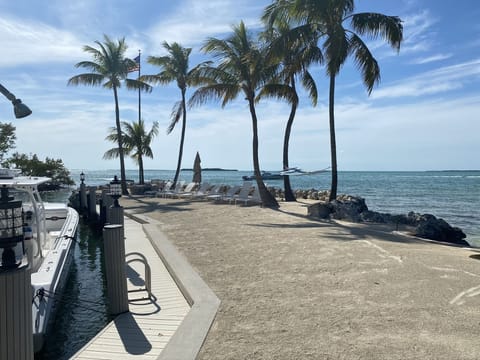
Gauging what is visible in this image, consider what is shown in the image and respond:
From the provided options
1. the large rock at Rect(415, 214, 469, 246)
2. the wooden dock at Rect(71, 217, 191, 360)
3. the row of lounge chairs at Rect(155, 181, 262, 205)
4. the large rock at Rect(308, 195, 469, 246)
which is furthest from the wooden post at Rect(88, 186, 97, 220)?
the large rock at Rect(415, 214, 469, 246)

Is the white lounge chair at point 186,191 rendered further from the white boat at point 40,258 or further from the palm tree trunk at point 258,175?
the white boat at point 40,258

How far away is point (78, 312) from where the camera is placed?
195 inches

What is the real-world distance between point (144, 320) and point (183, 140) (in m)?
21.8

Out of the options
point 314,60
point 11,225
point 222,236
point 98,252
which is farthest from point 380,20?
point 11,225

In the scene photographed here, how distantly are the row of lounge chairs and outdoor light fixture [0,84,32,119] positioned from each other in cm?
994

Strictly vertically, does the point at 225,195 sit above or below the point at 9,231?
below

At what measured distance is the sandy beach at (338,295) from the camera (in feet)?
11.2

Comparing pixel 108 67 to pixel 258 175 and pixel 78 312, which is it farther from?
pixel 78 312

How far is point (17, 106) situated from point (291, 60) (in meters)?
11.1

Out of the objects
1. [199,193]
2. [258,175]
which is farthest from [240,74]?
[199,193]

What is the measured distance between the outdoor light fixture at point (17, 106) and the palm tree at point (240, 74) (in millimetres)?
9124

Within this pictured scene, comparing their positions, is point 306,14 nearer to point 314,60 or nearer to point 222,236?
point 314,60

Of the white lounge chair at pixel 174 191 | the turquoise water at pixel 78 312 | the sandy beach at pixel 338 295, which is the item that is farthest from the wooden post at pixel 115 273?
the white lounge chair at pixel 174 191

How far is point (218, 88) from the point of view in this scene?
17.2 metres
